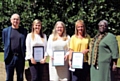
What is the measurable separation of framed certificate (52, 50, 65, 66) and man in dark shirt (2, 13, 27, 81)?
2.45 feet

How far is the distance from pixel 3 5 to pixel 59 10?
108 inches

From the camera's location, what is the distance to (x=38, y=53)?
29.5 feet

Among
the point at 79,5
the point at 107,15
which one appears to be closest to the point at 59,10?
the point at 79,5

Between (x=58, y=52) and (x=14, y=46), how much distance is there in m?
1.03

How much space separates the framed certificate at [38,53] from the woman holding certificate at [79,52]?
0.70 meters

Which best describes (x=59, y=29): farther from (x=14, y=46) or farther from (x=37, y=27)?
(x=14, y=46)

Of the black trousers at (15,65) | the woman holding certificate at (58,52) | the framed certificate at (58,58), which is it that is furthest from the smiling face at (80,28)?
the black trousers at (15,65)

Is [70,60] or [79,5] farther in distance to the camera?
[79,5]

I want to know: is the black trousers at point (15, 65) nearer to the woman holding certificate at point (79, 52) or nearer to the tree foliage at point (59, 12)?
the woman holding certificate at point (79, 52)

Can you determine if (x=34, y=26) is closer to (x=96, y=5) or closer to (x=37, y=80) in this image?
(x=37, y=80)

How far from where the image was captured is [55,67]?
898 centimetres

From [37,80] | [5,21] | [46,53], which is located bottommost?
[37,80]

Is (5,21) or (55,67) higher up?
(5,21)

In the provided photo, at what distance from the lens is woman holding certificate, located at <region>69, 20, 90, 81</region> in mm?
8672
